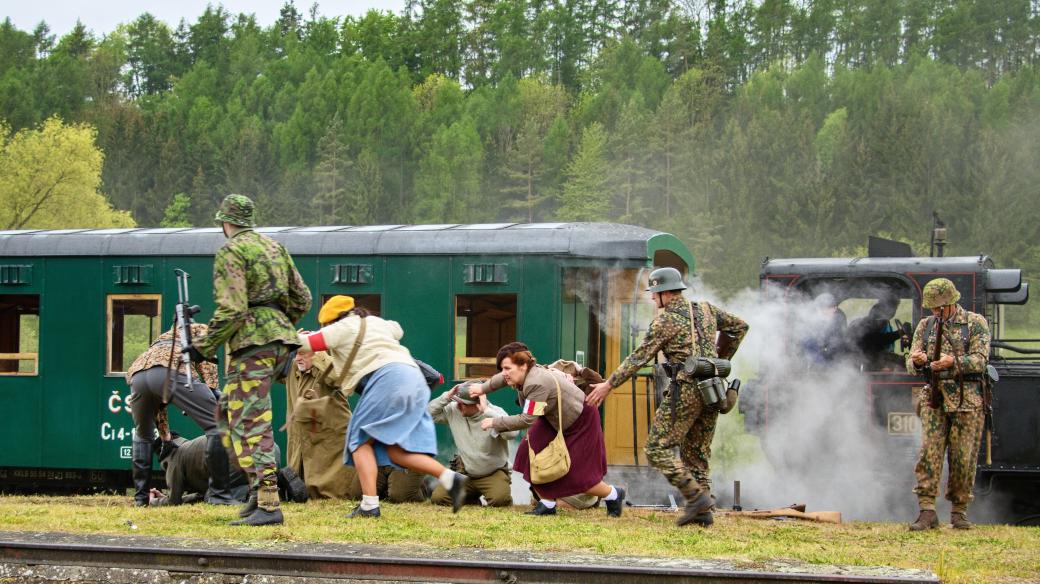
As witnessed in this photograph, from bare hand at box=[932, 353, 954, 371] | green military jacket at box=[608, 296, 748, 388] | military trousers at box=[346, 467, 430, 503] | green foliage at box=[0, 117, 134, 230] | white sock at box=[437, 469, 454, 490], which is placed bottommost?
military trousers at box=[346, 467, 430, 503]

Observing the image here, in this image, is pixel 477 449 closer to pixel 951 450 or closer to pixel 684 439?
pixel 684 439

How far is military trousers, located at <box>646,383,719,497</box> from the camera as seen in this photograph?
8.81m

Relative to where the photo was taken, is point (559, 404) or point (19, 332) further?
point (19, 332)

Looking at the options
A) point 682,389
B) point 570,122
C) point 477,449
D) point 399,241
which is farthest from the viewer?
point 570,122

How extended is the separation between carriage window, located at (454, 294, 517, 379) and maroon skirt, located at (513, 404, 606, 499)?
8.86ft

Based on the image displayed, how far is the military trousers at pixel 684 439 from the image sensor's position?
8.81m

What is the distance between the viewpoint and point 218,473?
10031 millimetres

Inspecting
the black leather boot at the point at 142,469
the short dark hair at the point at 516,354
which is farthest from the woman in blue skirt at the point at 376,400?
the black leather boot at the point at 142,469

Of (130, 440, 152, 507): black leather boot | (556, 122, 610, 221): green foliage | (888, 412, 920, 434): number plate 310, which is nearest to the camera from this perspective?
(130, 440, 152, 507): black leather boot

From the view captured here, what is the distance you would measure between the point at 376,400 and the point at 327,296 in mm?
4344

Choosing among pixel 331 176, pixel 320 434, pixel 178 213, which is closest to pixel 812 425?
pixel 320 434

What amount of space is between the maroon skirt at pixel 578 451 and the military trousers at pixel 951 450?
237 centimetres

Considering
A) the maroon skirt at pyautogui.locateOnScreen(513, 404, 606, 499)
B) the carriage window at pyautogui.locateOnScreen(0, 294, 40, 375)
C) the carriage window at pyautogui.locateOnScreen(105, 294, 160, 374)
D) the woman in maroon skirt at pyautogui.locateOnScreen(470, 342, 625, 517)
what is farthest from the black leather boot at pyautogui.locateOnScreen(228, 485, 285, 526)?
the carriage window at pyautogui.locateOnScreen(0, 294, 40, 375)

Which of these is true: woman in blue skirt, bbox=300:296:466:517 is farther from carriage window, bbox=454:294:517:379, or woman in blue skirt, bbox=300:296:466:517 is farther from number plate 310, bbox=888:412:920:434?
number plate 310, bbox=888:412:920:434
